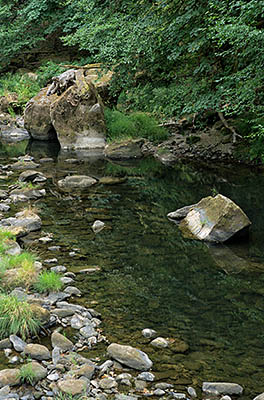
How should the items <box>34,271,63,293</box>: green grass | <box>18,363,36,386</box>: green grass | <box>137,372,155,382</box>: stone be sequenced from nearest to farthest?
<box>18,363,36,386</box>: green grass → <box>137,372,155,382</box>: stone → <box>34,271,63,293</box>: green grass

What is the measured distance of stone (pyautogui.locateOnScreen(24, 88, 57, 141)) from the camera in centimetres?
1800

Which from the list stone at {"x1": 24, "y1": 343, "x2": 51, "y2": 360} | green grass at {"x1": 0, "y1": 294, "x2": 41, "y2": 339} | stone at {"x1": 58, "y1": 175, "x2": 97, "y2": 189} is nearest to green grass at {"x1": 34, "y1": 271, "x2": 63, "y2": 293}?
green grass at {"x1": 0, "y1": 294, "x2": 41, "y2": 339}

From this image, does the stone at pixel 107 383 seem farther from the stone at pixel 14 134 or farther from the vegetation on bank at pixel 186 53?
the stone at pixel 14 134

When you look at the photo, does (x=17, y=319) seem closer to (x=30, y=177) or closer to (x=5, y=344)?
(x=5, y=344)

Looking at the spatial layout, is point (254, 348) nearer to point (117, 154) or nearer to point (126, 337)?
point (126, 337)

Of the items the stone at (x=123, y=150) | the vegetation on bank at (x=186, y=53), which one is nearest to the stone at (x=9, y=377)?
the vegetation on bank at (x=186, y=53)

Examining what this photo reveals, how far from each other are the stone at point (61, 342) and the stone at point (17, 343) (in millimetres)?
269

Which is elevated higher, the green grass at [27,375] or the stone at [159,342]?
the green grass at [27,375]

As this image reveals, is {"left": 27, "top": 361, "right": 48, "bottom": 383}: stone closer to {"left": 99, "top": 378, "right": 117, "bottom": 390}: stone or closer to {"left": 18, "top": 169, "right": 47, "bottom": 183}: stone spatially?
{"left": 99, "top": 378, "right": 117, "bottom": 390}: stone

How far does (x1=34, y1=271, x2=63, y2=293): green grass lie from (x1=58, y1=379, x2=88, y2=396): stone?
1.83 metres

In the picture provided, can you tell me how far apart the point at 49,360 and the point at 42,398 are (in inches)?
21.4

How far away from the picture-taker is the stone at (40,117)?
18.0 meters

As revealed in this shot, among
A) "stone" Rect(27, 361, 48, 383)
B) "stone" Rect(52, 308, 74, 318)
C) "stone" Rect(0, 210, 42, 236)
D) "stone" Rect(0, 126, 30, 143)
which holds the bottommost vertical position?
"stone" Rect(0, 126, 30, 143)

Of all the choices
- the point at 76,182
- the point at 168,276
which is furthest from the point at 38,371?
the point at 76,182
